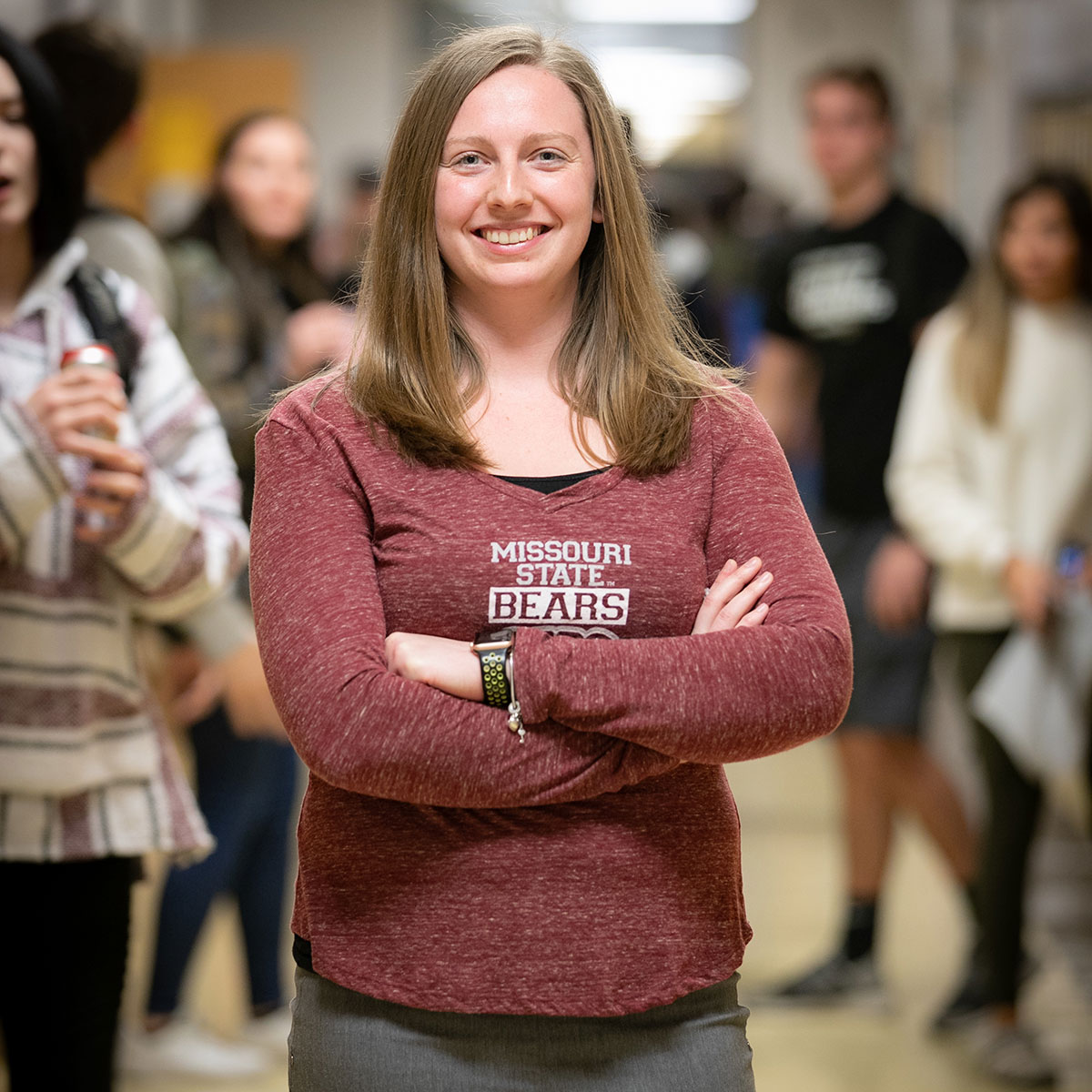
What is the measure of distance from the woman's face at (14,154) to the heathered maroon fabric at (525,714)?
71 centimetres

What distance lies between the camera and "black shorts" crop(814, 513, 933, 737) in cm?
349

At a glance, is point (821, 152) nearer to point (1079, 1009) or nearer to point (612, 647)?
point (1079, 1009)

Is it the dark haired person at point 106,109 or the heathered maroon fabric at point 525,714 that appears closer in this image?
the heathered maroon fabric at point 525,714

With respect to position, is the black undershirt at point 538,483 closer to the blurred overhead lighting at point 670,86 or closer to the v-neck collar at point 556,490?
the v-neck collar at point 556,490

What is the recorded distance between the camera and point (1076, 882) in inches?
163

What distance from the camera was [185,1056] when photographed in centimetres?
308

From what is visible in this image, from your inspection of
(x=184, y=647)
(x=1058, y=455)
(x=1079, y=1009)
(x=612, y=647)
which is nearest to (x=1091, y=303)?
(x=1058, y=455)

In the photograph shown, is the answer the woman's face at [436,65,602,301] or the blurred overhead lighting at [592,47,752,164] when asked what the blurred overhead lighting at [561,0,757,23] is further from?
the woman's face at [436,65,602,301]

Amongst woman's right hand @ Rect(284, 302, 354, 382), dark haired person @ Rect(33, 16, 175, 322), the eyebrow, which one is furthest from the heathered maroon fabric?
woman's right hand @ Rect(284, 302, 354, 382)

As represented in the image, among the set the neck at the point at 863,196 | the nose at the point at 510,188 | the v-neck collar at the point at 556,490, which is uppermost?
the neck at the point at 863,196

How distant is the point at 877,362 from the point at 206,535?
209 centimetres

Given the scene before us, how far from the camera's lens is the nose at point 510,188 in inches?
58.7

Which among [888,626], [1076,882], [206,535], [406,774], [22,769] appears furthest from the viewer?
[1076,882]

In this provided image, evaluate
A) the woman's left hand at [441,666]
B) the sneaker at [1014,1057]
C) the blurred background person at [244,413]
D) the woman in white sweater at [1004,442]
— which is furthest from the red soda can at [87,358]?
the sneaker at [1014,1057]
